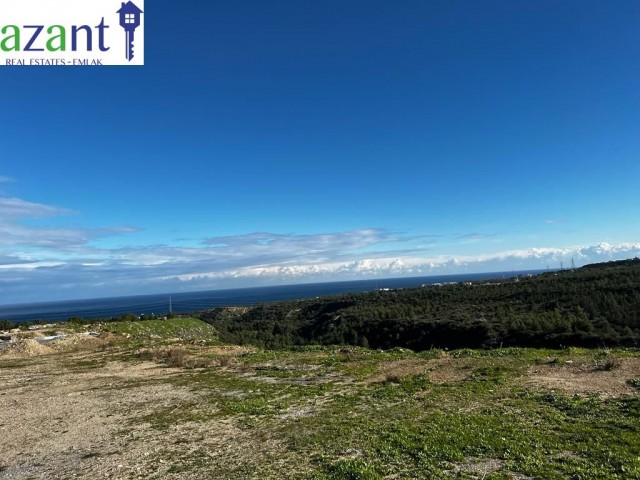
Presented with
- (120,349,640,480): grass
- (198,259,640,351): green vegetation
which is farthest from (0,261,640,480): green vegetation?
(198,259,640,351): green vegetation

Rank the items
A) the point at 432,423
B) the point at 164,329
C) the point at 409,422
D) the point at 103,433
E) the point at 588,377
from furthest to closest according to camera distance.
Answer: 1. the point at 164,329
2. the point at 588,377
3. the point at 103,433
4. the point at 409,422
5. the point at 432,423

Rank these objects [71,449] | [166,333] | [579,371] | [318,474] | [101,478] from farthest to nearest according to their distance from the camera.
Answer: [166,333], [579,371], [71,449], [101,478], [318,474]

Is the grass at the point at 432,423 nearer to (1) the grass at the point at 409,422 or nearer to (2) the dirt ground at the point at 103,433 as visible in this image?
(1) the grass at the point at 409,422

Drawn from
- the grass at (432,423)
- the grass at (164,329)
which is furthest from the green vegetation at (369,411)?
the grass at (164,329)

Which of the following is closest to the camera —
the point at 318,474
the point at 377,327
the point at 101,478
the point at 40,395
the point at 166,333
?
the point at 318,474

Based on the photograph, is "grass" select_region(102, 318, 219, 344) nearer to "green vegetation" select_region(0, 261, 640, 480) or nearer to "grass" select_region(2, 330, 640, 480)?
"green vegetation" select_region(0, 261, 640, 480)

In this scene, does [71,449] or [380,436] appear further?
[71,449]

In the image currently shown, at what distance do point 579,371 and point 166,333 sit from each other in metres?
55.9

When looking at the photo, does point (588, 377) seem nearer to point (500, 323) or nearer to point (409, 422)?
point (409, 422)

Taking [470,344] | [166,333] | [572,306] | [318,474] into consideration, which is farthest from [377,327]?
[318,474]

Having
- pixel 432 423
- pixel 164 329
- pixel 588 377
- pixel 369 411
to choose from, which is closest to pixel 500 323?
pixel 588 377

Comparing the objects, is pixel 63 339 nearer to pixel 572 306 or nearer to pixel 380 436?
pixel 380 436

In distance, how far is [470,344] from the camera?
58188 millimetres

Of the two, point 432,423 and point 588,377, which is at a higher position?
point 432,423
